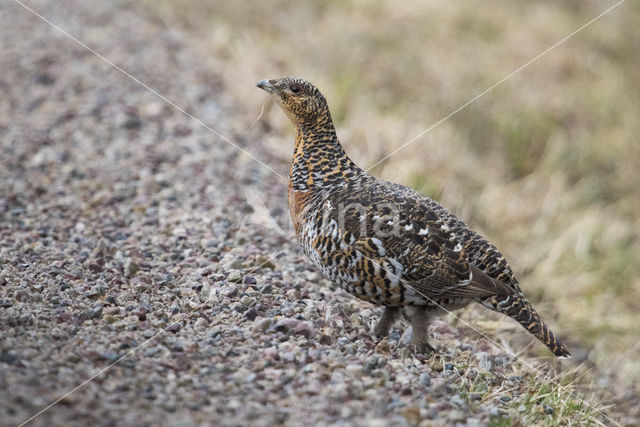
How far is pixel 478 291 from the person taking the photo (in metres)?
4.51

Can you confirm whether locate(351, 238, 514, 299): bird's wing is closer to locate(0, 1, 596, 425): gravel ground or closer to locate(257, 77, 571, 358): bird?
locate(257, 77, 571, 358): bird

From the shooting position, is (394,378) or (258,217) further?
(258,217)

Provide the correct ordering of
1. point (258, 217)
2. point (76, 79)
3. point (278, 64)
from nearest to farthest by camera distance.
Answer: point (258, 217) → point (76, 79) → point (278, 64)

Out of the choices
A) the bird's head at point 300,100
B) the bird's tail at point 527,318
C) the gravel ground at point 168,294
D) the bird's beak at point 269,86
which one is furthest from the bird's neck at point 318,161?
the bird's tail at point 527,318

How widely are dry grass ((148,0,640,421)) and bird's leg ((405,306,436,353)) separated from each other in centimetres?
214

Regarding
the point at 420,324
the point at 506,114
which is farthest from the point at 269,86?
the point at 506,114

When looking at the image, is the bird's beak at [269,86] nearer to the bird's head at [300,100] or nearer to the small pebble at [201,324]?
the bird's head at [300,100]

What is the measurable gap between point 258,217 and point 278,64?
4.54 m

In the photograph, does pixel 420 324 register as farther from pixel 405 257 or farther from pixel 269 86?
pixel 269 86

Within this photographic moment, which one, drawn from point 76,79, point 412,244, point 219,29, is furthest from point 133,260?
point 219,29

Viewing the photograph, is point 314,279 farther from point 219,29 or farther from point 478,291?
point 219,29

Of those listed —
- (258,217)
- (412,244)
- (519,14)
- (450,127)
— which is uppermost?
(519,14)

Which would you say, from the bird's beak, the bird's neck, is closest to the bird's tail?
the bird's neck

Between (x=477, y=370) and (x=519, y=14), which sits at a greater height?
(x=519, y=14)
